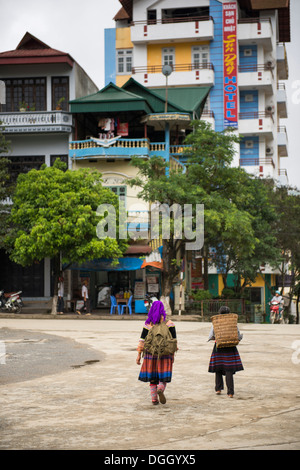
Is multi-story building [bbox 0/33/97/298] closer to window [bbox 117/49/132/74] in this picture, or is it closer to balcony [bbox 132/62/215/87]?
balcony [bbox 132/62/215/87]

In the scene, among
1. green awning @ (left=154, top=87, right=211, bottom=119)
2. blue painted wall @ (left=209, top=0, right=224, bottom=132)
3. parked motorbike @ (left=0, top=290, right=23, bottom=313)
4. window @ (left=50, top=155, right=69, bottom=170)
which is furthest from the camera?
blue painted wall @ (left=209, top=0, right=224, bottom=132)

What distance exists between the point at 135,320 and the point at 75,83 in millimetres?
14040

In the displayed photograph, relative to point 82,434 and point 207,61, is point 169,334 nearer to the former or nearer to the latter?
point 82,434

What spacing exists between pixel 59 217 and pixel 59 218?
0.07m

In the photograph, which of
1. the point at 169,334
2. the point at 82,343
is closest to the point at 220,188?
the point at 82,343

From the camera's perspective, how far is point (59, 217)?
1160 inches

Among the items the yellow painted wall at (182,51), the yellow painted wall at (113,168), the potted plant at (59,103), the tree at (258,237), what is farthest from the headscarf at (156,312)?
the yellow painted wall at (182,51)

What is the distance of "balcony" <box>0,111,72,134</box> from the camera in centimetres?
3503

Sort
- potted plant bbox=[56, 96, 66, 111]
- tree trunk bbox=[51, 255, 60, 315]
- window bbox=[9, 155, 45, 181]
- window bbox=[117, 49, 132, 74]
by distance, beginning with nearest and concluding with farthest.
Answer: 1. tree trunk bbox=[51, 255, 60, 315]
2. potted plant bbox=[56, 96, 66, 111]
3. window bbox=[9, 155, 45, 181]
4. window bbox=[117, 49, 132, 74]

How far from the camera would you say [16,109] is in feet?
121

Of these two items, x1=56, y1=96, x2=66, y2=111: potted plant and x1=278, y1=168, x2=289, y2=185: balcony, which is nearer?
x1=56, y1=96, x2=66, y2=111: potted plant

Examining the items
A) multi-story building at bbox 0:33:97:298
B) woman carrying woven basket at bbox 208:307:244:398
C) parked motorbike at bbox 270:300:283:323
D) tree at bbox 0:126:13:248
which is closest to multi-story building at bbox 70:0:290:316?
multi-story building at bbox 0:33:97:298

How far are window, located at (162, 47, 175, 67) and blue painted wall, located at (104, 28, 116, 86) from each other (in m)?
4.26

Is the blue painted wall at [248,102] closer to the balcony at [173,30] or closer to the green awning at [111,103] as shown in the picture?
the balcony at [173,30]
